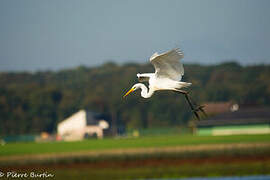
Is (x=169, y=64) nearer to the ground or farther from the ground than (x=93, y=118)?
farther from the ground

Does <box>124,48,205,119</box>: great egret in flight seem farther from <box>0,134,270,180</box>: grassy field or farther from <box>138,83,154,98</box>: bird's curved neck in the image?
<box>0,134,270,180</box>: grassy field

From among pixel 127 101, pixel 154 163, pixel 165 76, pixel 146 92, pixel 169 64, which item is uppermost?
pixel 169 64

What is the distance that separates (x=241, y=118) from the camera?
5891 centimetres

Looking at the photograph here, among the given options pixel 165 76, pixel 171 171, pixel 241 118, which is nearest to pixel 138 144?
pixel 241 118

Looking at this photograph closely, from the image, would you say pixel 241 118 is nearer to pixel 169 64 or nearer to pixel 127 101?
pixel 127 101

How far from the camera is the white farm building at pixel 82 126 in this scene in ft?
220

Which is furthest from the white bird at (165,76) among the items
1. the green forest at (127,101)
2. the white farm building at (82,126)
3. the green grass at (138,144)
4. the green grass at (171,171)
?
the green forest at (127,101)

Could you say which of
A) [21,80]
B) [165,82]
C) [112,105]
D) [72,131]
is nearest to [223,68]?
[112,105]

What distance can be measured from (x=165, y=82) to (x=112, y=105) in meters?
58.9

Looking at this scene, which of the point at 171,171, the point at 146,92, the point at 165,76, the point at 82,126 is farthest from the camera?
the point at 82,126

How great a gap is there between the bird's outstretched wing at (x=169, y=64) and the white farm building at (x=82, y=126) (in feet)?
172

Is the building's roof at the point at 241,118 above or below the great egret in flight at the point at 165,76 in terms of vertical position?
below

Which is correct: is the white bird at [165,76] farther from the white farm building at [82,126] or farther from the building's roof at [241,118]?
the white farm building at [82,126]

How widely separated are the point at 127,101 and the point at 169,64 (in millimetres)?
56382
